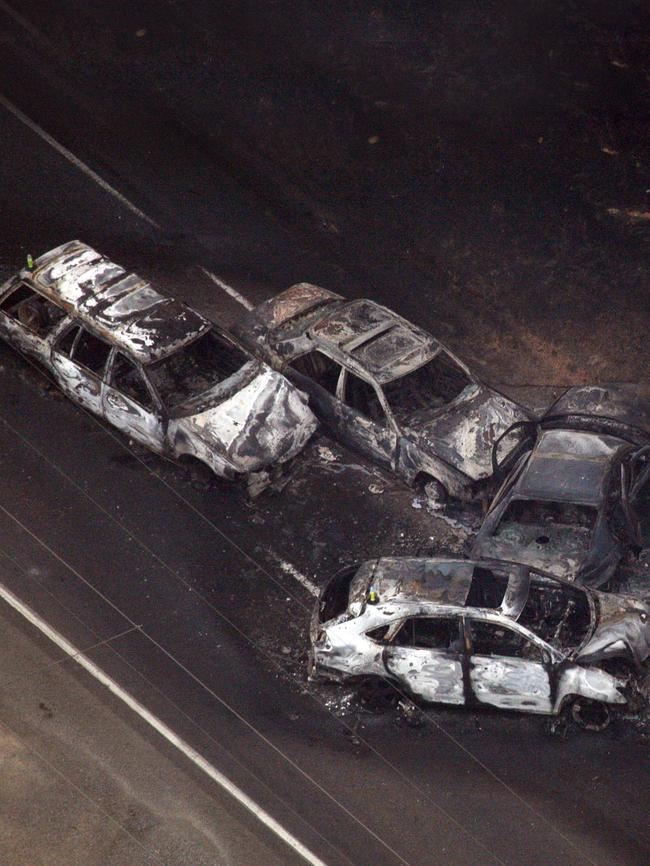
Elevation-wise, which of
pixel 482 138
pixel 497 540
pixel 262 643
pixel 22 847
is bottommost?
pixel 22 847

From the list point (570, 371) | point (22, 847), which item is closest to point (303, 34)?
point (570, 371)

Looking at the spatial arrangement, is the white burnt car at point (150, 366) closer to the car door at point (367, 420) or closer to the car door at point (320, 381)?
the car door at point (320, 381)

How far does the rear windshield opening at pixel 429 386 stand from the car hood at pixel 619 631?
3648 millimetres

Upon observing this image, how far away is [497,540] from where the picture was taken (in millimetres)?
13281

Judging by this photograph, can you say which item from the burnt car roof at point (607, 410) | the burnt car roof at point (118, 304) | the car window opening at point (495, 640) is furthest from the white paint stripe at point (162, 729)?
the burnt car roof at point (607, 410)

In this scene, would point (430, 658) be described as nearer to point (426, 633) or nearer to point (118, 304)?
point (426, 633)

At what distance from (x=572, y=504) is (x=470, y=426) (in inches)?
67.9

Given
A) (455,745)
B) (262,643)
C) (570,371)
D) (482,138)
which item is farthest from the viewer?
(482,138)

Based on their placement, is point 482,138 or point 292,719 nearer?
point 292,719

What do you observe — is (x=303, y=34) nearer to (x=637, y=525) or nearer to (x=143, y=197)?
(x=143, y=197)

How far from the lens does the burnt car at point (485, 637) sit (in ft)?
38.2

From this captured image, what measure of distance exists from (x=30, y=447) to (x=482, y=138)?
883cm

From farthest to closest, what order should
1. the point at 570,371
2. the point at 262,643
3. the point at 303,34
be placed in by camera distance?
the point at 303,34
the point at 570,371
the point at 262,643

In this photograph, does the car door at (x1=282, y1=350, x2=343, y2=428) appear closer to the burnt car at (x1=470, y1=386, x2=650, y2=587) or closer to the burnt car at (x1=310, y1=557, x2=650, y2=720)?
the burnt car at (x1=470, y1=386, x2=650, y2=587)
